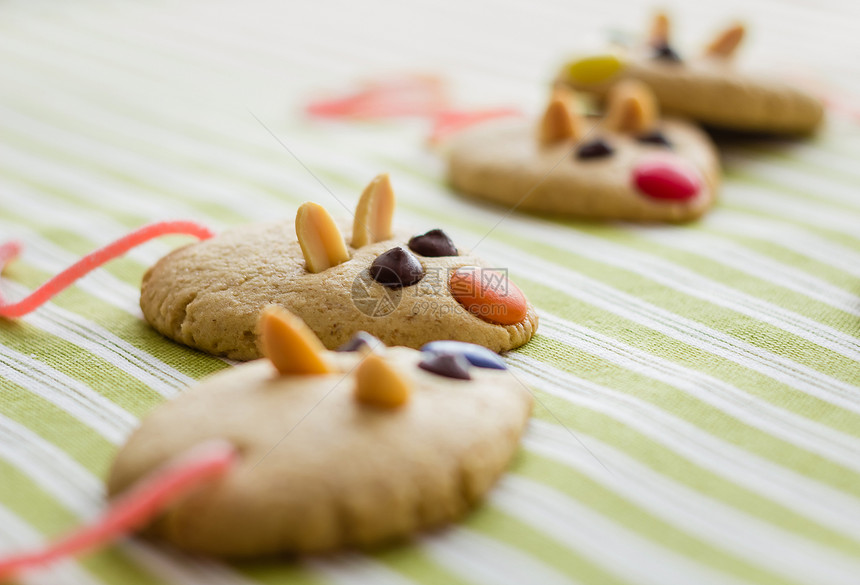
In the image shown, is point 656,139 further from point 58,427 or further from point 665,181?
point 58,427

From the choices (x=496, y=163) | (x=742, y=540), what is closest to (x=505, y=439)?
(x=742, y=540)

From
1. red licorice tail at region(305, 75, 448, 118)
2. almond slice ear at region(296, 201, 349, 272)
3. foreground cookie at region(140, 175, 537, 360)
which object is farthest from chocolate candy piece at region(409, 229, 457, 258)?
red licorice tail at region(305, 75, 448, 118)

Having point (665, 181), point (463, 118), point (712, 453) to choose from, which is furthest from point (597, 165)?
point (712, 453)

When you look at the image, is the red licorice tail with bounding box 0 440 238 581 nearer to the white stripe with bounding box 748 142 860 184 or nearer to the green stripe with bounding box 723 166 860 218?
the green stripe with bounding box 723 166 860 218

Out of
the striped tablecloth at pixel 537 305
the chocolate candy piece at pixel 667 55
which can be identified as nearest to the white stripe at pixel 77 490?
the striped tablecloth at pixel 537 305

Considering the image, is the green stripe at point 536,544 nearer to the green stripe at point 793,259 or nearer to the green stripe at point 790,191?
the green stripe at point 793,259

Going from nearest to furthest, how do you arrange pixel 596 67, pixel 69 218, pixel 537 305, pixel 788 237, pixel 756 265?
1. pixel 537 305
2. pixel 756 265
3. pixel 788 237
4. pixel 69 218
5. pixel 596 67

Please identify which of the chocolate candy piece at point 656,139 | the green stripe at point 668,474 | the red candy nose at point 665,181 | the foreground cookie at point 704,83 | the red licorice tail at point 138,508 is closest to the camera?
the red licorice tail at point 138,508
